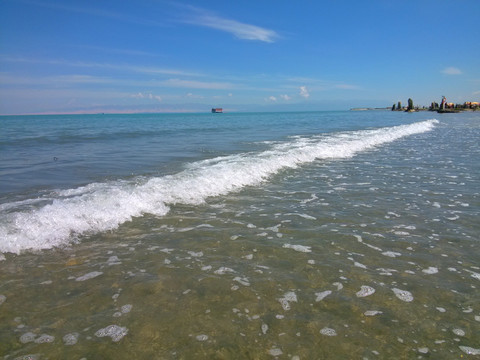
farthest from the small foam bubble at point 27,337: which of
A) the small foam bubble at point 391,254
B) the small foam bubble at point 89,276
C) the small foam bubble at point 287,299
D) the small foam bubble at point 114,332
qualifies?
the small foam bubble at point 391,254

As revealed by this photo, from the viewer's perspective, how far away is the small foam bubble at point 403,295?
3822 mm

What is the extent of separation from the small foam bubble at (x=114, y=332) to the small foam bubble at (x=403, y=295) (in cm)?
331

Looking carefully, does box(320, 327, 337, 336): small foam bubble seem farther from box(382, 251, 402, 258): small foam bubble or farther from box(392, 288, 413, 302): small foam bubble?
box(382, 251, 402, 258): small foam bubble

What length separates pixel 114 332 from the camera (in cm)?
326

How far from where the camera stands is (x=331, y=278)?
169 inches

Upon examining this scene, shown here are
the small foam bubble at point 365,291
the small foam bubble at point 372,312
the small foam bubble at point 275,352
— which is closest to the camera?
the small foam bubble at point 275,352

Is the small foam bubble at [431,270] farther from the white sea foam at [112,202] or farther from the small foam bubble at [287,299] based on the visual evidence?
the white sea foam at [112,202]

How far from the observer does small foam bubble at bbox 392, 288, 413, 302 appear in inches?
150

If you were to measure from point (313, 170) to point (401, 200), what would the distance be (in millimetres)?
4858

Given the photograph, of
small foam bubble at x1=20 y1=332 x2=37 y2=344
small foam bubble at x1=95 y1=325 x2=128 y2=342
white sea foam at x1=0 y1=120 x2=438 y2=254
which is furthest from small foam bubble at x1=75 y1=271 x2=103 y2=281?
white sea foam at x1=0 y1=120 x2=438 y2=254

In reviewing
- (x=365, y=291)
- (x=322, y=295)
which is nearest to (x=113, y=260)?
(x=322, y=295)

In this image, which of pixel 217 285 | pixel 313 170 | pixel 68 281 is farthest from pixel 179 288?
pixel 313 170

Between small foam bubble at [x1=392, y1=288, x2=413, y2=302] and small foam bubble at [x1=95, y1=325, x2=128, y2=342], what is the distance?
3.31m

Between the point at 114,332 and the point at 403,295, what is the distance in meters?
3.50
